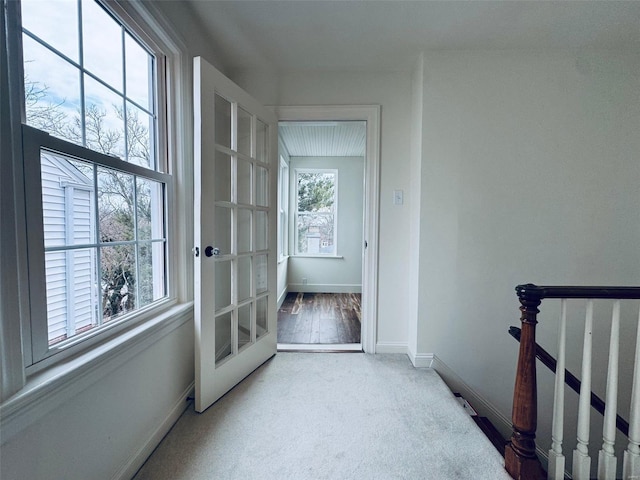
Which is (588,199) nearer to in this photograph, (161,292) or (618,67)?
(618,67)

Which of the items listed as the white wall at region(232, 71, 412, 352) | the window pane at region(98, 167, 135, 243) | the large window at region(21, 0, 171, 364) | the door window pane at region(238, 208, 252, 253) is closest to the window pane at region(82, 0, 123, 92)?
the large window at region(21, 0, 171, 364)

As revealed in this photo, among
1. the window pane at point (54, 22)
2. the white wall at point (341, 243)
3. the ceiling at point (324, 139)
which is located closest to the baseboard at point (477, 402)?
the ceiling at point (324, 139)

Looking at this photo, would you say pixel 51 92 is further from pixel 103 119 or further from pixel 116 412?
pixel 116 412

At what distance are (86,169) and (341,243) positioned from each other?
411cm

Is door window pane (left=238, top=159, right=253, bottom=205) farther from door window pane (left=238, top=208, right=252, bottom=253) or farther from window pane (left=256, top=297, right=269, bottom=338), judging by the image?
window pane (left=256, top=297, right=269, bottom=338)

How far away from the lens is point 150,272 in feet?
4.82

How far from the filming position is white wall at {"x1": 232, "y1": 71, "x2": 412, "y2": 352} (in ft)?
7.46

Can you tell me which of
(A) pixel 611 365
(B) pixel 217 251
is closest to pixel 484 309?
(A) pixel 611 365

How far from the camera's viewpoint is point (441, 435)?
1.40 m

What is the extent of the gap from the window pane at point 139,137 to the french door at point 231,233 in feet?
0.78

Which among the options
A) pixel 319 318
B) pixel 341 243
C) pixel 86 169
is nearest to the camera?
pixel 86 169

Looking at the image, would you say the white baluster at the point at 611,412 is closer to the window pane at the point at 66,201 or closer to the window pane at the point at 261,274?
the window pane at the point at 261,274

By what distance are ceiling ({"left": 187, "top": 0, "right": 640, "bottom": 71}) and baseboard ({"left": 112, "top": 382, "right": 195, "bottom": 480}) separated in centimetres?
229

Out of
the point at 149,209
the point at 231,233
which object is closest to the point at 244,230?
the point at 231,233
